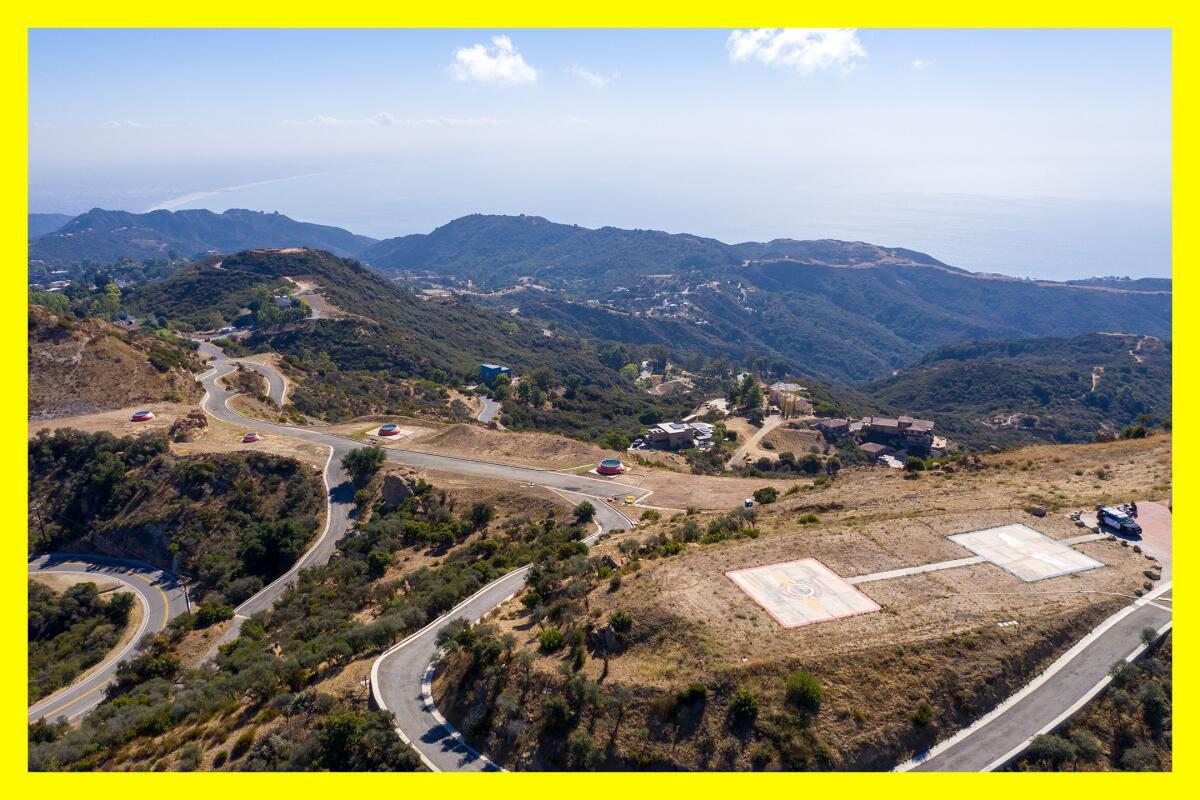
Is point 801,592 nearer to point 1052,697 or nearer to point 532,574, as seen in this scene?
point 1052,697

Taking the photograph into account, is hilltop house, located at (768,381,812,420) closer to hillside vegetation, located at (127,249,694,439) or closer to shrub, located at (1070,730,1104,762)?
hillside vegetation, located at (127,249,694,439)

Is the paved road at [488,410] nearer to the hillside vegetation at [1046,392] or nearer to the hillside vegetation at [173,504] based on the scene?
the hillside vegetation at [173,504]

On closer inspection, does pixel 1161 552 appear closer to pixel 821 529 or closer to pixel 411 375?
pixel 821 529

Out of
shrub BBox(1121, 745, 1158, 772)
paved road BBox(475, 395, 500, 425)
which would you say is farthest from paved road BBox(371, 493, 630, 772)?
paved road BBox(475, 395, 500, 425)

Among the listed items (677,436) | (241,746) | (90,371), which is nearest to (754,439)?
(677,436)

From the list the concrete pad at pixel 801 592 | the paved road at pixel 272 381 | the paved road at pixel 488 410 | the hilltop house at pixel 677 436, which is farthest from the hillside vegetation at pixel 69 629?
the hilltop house at pixel 677 436

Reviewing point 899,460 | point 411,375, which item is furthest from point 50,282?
point 899,460

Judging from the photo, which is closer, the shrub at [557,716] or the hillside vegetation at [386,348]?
the shrub at [557,716]
